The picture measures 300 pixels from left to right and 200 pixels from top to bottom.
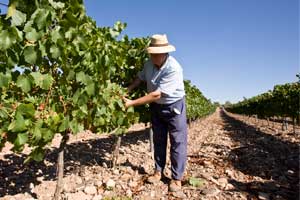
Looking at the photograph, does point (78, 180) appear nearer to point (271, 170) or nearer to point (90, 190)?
point (90, 190)

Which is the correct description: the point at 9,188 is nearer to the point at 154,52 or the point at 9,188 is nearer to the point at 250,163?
the point at 154,52

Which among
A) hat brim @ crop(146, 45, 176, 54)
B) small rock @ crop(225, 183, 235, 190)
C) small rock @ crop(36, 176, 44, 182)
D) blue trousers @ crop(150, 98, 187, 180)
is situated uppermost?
hat brim @ crop(146, 45, 176, 54)

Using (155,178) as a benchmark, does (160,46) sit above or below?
above

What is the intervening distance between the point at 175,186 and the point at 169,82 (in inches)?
55.6

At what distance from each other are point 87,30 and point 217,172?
3465 millimetres

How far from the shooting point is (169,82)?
15.4 ft

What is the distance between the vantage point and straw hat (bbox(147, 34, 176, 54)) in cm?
469

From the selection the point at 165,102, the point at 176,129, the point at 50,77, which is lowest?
the point at 176,129

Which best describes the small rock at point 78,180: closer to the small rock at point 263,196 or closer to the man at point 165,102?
the man at point 165,102

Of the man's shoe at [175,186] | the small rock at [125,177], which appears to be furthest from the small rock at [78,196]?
the man's shoe at [175,186]

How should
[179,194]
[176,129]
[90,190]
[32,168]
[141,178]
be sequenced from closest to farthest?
1. [179,194]
2. [90,190]
3. [176,129]
4. [141,178]
5. [32,168]

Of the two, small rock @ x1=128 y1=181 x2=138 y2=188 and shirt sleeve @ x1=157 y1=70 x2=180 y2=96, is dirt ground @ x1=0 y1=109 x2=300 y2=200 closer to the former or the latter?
small rock @ x1=128 y1=181 x2=138 y2=188

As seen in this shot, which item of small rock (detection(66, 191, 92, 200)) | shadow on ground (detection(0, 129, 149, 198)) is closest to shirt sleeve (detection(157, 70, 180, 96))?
small rock (detection(66, 191, 92, 200))

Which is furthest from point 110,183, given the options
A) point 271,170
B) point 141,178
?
point 271,170
